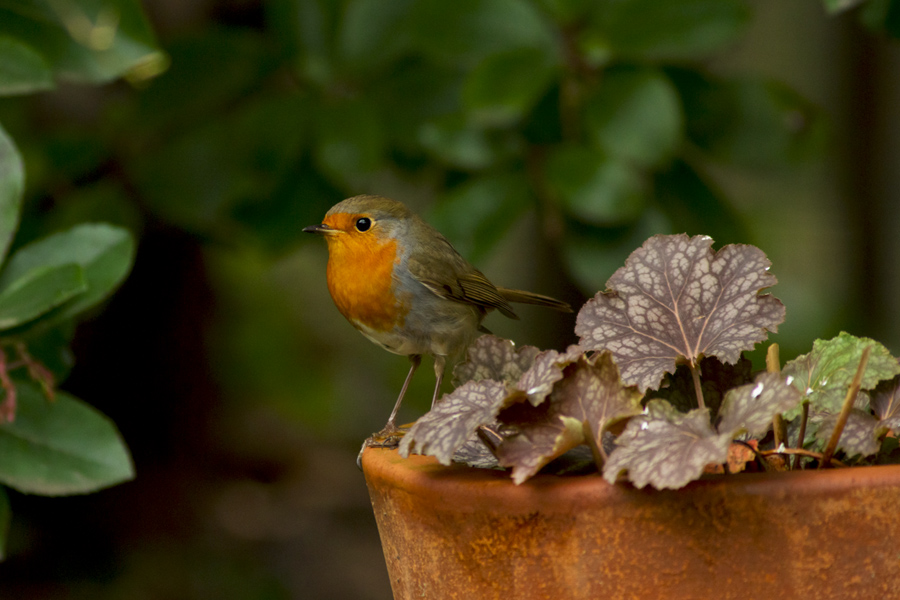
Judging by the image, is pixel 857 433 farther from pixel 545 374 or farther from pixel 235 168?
pixel 235 168

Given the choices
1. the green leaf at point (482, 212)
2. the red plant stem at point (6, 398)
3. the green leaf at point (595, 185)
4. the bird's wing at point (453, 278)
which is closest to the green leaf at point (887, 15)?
the green leaf at point (595, 185)

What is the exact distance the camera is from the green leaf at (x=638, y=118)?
6.17 ft

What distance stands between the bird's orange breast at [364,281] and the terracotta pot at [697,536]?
859mm

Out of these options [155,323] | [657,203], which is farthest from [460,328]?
[155,323]

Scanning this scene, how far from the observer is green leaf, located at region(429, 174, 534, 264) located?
199 cm

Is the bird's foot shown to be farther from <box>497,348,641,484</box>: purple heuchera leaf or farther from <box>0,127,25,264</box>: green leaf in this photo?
<box>0,127,25,264</box>: green leaf

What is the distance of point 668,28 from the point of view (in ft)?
6.39

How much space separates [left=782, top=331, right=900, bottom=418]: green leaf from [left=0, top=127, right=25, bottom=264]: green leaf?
46.1 inches

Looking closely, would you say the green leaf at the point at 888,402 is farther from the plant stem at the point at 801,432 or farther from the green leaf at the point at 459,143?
the green leaf at the point at 459,143

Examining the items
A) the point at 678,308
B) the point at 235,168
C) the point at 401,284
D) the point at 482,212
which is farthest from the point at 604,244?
the point at 678,308

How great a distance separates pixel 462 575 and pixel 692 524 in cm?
25

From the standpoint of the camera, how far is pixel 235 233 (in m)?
2.30

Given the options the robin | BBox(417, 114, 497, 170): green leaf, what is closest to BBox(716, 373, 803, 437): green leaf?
A: the robin

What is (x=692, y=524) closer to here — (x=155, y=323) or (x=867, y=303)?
(x=155, y=323)
